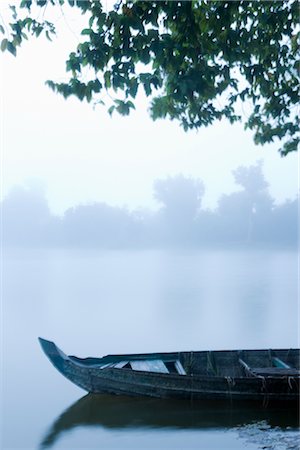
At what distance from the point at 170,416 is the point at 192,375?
0.65m

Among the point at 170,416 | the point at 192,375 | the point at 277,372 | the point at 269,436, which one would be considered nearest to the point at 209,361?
the point at 192,375

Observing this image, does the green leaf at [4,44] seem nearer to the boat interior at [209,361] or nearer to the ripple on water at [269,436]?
the boat interior at [209,361]

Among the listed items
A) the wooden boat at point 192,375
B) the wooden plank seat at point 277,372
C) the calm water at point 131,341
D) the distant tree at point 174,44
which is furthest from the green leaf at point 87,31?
the wooden plank seat at point 277,372

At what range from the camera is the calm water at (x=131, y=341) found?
6.41m

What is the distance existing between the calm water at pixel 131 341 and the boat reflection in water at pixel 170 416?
15mm

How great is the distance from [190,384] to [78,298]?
1756 cm

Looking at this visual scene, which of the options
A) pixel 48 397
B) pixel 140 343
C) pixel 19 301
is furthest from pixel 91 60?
pixel 19 301

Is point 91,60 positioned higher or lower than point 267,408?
higher

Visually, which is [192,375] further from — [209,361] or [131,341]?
[131,341]

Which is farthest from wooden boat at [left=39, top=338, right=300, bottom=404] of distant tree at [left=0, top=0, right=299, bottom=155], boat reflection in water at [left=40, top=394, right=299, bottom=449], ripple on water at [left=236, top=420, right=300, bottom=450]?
distant tree at [left=0, top=0, right=299, bottom=155]

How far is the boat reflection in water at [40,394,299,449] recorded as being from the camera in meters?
6.56

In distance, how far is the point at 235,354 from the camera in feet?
25.8

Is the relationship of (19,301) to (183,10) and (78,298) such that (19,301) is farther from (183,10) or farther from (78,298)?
(183,10)

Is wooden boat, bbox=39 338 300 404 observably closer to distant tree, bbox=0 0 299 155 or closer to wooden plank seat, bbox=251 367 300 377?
wooden plank seat, bbox=251 367 300 377
